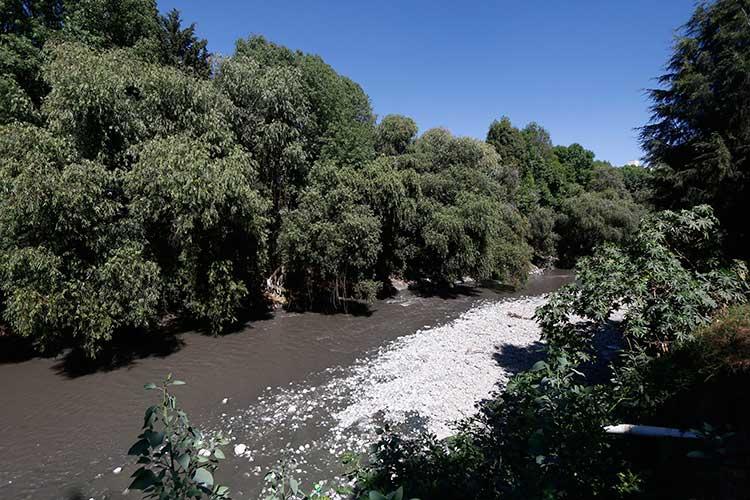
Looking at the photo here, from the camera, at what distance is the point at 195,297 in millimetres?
12438

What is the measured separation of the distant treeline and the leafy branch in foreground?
9.72m

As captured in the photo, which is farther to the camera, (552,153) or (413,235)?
(552,153)

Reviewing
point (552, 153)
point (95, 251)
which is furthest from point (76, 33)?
point (552, 153)

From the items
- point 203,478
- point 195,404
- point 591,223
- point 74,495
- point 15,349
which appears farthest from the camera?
point 591,223

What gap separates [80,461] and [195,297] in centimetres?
628

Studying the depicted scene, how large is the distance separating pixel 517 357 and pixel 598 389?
738 centimetres

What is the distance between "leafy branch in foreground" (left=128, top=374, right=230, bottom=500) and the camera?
1.20 metres

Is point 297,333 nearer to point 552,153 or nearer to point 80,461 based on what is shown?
point 80,461

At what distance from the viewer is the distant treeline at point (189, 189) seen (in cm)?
906

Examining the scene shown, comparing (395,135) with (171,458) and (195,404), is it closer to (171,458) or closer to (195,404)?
(195,404)

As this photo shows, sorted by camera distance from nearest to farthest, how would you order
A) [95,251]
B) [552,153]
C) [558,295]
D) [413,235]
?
[558,295]
[95,251]
[413,235]
[552,153]

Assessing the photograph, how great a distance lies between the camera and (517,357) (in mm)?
10977

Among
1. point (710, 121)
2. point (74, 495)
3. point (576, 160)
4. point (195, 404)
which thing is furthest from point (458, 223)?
point (576, 160)

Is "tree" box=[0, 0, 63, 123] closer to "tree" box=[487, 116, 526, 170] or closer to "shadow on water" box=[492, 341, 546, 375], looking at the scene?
"shadow on water" box=[492, 341, 546, 375]
